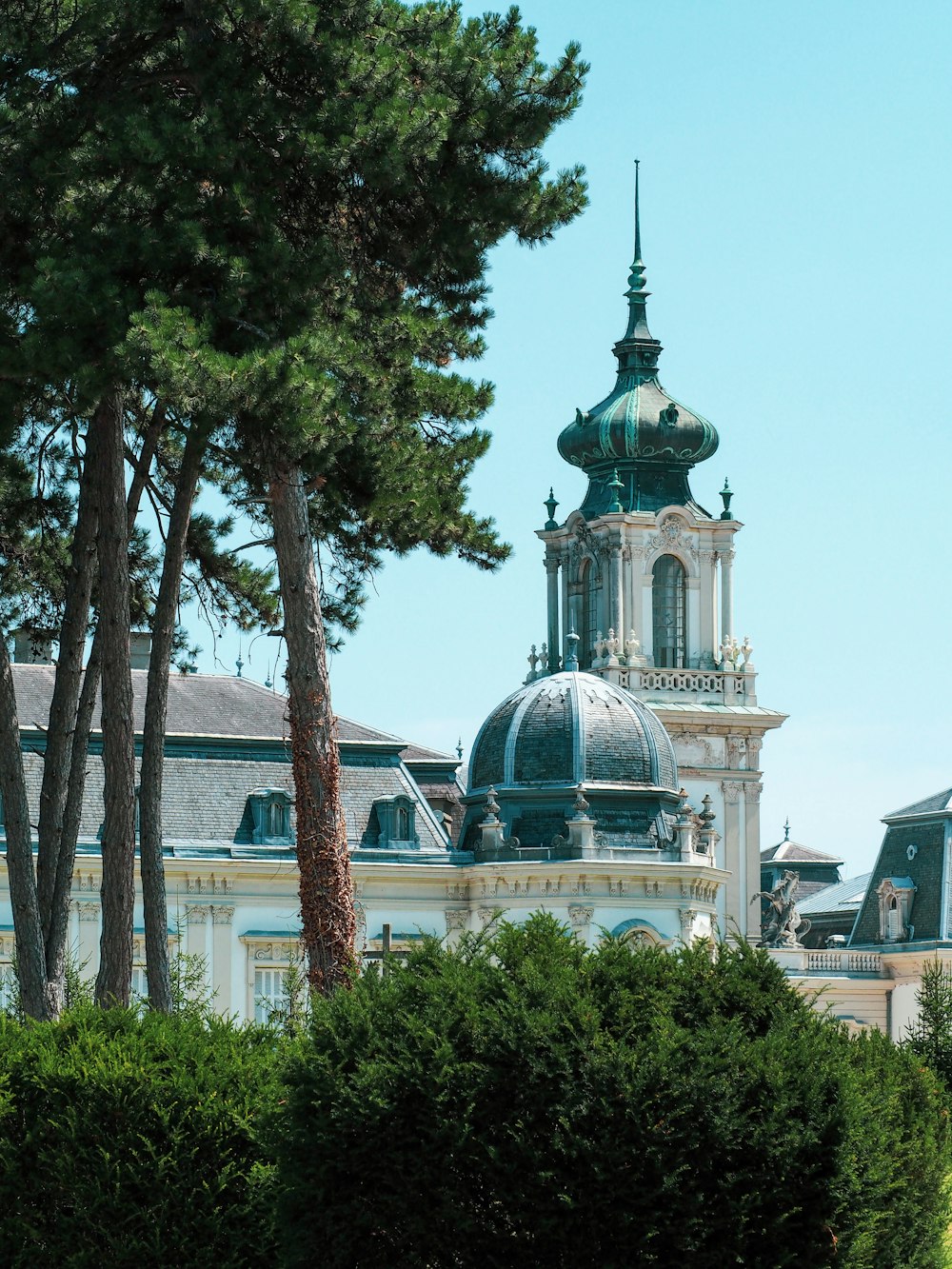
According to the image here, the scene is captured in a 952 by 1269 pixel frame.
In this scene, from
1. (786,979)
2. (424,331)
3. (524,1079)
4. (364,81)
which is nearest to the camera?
(524,1079)

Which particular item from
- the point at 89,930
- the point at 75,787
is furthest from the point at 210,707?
the point at 75,787

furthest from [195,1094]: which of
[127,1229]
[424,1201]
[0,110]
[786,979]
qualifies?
[0,110]

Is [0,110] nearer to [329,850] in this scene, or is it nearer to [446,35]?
[446,35]

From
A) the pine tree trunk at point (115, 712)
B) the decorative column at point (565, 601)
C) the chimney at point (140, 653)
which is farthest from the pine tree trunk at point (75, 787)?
the decorative column at point (565, 601)

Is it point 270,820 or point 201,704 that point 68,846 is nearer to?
point 270,820

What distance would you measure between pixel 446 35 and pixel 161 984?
10.5 m

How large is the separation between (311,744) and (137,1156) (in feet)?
18.4

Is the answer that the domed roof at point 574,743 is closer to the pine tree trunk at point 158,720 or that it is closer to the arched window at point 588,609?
the pine tree trunk at point 158,720

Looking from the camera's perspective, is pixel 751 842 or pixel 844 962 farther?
pixel 751 842

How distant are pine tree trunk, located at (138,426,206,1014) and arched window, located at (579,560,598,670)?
54.6 metres

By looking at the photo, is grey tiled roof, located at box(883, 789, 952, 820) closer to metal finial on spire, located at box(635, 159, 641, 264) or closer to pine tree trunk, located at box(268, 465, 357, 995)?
metal finial on spire, located at box(635, 159, 641, 264)

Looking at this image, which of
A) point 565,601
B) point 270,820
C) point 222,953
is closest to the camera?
point 222,953

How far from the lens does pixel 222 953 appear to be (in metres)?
49.3

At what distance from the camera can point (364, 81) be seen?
22188 millimetres
